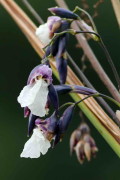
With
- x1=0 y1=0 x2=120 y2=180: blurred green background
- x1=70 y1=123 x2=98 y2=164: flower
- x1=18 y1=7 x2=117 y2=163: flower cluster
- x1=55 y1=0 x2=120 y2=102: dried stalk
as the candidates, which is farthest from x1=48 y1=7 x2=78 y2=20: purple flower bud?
x1=0 y1=0 x2=120 y2=180: blurred green background

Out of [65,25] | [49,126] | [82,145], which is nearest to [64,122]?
[49,126]

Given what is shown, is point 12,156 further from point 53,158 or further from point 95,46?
point 95,46

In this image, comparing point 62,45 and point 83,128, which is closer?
point 62,45

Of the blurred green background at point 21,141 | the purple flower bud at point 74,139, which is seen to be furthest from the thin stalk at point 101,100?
the blurred green background at point 21,141

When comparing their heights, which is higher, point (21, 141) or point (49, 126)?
point (21, 141)

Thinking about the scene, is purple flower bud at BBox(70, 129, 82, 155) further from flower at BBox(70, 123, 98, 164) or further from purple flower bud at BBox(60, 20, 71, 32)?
purple flower bud at BBox(60, 20, 71, 32)

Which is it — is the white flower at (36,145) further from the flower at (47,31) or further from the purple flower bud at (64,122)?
the flower at (47,31)

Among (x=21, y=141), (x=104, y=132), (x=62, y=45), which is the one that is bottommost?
(x=104, y=132)

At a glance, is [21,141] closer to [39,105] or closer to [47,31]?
[47,31]
